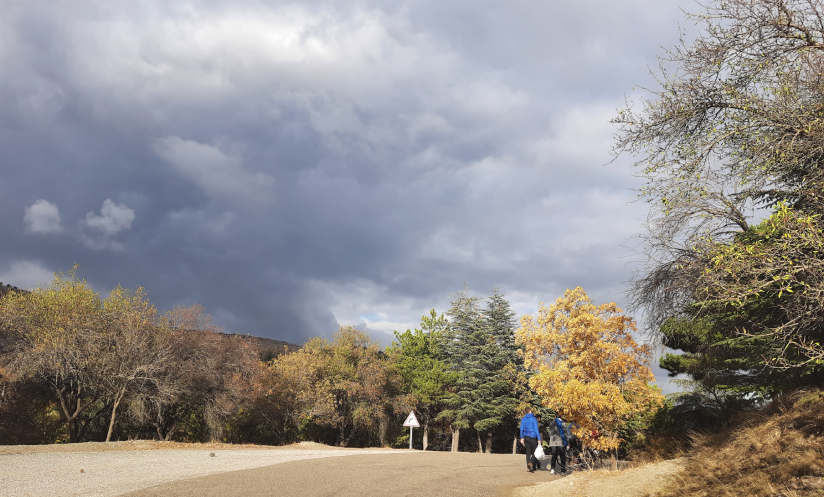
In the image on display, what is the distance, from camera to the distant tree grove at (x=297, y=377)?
43.5 feet

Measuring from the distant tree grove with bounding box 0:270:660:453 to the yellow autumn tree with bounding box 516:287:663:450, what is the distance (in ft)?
0.13

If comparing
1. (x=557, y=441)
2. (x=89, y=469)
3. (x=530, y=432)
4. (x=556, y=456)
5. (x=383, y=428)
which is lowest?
(x=89, y=469)

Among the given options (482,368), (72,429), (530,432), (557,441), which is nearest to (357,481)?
(530,432)

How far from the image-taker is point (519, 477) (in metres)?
12.7

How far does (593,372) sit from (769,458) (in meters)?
5.83

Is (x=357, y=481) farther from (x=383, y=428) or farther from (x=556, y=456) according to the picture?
(x=383, y=428)

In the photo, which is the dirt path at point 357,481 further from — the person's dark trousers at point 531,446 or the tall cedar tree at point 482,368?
the tall cedar tree at point 482,368

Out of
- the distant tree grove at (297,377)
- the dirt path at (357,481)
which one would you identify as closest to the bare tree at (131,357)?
the distant tree grove at (297,377)

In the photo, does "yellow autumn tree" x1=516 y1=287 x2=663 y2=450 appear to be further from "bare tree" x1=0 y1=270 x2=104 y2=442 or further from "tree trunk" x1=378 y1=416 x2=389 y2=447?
"tree trunk" x1=378 y1=416 x2=389 y2=447

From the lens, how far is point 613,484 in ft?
29.8

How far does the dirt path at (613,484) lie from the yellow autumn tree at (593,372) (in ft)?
7.01

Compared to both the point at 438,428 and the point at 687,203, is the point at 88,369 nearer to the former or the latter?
the point at 687,203

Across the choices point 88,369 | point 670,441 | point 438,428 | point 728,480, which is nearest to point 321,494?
point 728,480

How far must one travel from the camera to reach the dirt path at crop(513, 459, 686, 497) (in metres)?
8.50
